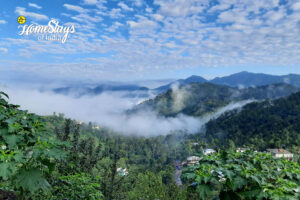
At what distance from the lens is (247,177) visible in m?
2.99

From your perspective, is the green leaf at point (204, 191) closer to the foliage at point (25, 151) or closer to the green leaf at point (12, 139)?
the foliage at point (25, 151)

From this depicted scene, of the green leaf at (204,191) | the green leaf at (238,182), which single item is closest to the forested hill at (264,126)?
the green leaf at (238,182)

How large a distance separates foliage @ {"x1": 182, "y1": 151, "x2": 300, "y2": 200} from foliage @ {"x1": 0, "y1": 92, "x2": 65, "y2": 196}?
2.06 metres

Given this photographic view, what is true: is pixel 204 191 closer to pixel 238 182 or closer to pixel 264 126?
pixel 238 182

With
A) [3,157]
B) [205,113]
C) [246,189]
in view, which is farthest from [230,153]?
[205,113]

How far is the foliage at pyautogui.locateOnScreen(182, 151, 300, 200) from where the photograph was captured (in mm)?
2869

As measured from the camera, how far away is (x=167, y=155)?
4469 inches

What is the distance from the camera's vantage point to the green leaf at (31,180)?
9.39ft

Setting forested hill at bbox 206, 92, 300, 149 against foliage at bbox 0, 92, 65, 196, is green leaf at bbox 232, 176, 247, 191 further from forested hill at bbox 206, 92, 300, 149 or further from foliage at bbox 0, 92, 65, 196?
forested hill at bbox 206, 92, 300, 149

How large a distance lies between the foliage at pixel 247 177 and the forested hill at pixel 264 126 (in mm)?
78484

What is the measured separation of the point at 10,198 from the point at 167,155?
113 m

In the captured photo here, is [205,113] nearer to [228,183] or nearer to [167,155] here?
[167,155]

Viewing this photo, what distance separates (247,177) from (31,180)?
310cm

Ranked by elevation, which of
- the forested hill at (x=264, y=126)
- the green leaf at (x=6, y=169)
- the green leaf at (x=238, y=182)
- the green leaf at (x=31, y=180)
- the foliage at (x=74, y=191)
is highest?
the green leaf at (x=6, y=169)
